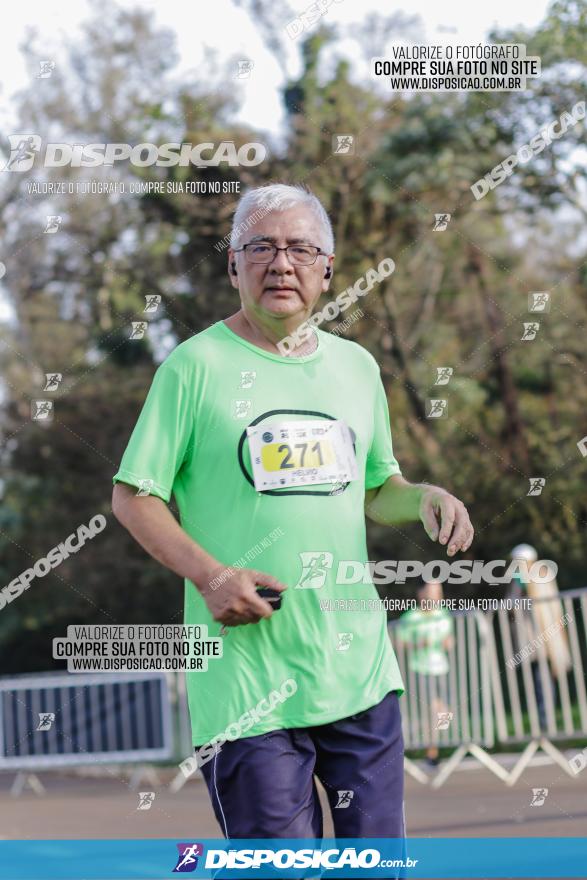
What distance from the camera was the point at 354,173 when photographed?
56.6 ft

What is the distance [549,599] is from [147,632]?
2.98 meters

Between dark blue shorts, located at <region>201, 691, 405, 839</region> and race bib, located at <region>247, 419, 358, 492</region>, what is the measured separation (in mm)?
536

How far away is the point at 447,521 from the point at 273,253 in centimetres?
74

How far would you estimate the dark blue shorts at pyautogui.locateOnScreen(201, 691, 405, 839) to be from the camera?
2.98m

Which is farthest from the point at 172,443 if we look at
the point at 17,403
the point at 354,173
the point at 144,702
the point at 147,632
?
the point at 17,403

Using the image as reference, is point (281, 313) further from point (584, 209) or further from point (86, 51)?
point (86, 51)

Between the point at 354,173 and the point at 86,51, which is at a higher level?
the point at 86,51

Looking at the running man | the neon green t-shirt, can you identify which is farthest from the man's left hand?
the neon green t-shirt

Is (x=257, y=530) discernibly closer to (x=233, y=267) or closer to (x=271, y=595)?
(x=271, y=595)

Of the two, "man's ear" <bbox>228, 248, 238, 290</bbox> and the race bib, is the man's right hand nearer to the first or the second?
the race bib

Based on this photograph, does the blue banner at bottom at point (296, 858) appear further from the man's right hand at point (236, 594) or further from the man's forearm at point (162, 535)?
the man's forearm at point (162, 535)

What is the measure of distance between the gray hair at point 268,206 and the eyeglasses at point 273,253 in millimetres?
55

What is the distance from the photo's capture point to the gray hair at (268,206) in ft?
10.9

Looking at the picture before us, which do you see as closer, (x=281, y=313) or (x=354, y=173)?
(x=281, y=313)
